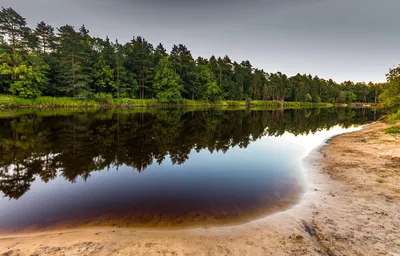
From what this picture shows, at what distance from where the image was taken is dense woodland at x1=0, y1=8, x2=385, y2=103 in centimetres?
5016

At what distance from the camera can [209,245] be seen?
533 centimetres

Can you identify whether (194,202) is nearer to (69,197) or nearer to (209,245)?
(209,245)

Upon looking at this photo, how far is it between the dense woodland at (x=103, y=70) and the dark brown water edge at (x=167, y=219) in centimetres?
4593

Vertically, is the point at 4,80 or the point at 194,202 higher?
the point at 4,80

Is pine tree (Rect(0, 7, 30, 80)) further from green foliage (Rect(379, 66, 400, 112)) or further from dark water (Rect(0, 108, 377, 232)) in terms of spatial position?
green foliage (Rect(379, 66, 400, 112))

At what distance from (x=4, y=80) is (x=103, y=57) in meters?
25.0

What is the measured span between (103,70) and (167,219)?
65.0 m

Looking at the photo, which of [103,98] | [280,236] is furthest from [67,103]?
[280,236]

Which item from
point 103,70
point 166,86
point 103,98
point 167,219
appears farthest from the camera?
point 166,86

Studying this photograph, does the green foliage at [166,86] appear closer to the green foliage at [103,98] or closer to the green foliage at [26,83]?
the green foliage at [103,98]

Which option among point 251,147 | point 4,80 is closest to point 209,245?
point 251,147

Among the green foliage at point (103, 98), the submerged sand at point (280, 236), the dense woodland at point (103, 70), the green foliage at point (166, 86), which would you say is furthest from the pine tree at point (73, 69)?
the submerged sand at point (280, 236)

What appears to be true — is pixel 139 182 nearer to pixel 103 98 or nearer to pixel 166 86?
pixel 103 98

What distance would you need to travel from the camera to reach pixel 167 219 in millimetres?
6766
